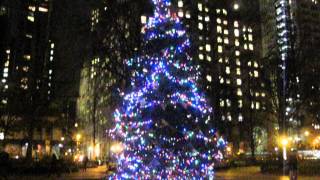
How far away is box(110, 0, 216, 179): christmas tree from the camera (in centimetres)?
1502

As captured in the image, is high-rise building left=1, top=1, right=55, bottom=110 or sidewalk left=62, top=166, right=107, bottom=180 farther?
high-rise building left=1, top=1, right=55, bottom=110

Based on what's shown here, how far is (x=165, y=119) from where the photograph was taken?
49.9 ft

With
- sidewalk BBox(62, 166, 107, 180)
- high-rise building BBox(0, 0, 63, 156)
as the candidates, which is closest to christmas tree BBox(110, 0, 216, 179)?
sidewalk BBox(62, 166, 107, 180)

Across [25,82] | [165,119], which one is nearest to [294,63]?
[25,82]

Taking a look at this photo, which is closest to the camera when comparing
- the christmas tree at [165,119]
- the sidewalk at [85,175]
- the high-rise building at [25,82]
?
the christmas tree at [165,119]

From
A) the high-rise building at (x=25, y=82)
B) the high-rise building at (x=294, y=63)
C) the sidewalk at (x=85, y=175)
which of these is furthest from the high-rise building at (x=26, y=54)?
the high-rise building at (x=294, y=63)

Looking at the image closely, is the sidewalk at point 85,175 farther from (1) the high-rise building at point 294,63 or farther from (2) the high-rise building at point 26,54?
(1) the high-rise building at point 294,63

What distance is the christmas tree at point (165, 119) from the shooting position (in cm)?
1502

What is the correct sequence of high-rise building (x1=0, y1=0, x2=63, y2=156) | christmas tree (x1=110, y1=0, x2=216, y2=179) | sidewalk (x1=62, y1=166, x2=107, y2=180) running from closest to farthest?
1. christmas tree (x1=110, y1=0, x2=216, y2=179)
2. sidewalk (x1=62, y1=166, x2=107, y2=180)
3. high-rise building (x1=0, y1=0, x2=63, y2=156)

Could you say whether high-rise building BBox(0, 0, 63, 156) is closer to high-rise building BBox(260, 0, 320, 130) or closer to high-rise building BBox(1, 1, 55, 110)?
high-rise building BBox(1, 1, 55, 110)

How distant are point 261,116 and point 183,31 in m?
68.6

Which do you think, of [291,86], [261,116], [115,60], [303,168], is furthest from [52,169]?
[261,116]

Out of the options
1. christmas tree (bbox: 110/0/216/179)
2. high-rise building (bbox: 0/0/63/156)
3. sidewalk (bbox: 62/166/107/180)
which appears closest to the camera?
christmas tree (bbox: 110/0/216/179)

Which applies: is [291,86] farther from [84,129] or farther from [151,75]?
[84,129]
